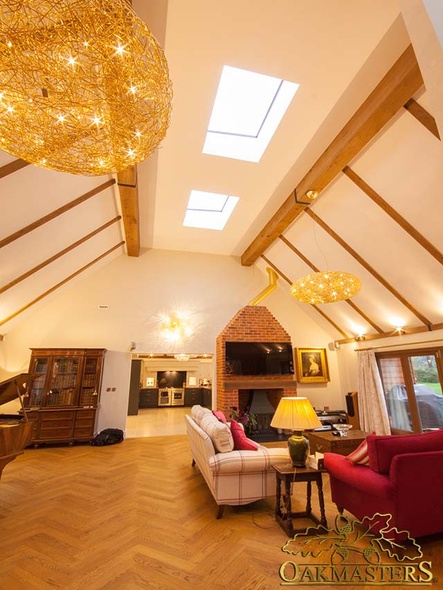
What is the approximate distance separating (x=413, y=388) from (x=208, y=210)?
5.58 metres

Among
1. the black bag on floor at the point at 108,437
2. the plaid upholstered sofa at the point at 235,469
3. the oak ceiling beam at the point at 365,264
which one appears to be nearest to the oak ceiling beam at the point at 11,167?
the plaid upholstered sofa at the point at 235,469

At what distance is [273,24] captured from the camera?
8.26 feet

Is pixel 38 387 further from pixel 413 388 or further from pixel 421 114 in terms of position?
pixel 413 388

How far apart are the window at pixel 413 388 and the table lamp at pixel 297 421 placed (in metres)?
4.09

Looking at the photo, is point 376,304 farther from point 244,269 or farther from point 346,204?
point 244,269

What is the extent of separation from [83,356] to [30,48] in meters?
5.82

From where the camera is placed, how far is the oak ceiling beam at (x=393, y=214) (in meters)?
4.16

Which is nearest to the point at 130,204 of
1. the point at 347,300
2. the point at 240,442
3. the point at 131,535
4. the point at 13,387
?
the point at 13,387

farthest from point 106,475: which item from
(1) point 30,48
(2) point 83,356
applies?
(1) point 30,48

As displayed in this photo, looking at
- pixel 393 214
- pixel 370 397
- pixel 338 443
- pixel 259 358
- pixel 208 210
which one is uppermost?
pixel 208 210

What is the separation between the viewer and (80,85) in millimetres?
1395

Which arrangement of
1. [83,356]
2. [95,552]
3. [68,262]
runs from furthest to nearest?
[83,356]
[68,262]
[95,552]

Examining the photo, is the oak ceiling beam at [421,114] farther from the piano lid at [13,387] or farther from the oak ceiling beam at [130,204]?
the piano lid at [13,387]

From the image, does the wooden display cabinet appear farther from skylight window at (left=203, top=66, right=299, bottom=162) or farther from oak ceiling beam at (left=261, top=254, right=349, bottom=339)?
skylight window at (left=203, top=66, right=299, bottom=162)
